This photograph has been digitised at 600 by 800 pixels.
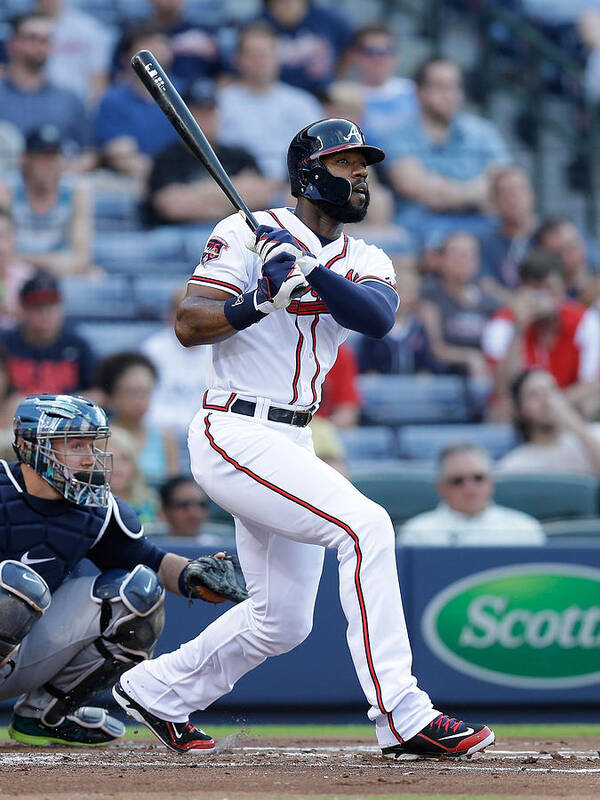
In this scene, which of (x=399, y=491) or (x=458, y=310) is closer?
(x=399, y=491)

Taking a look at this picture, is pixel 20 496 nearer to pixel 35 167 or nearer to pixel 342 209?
pixel 342 209

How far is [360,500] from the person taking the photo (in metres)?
3.79

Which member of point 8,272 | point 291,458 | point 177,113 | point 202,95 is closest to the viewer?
point 291,458

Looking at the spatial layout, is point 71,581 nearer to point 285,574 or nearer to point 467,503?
point 285,574

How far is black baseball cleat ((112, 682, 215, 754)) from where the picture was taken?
13.8 feet

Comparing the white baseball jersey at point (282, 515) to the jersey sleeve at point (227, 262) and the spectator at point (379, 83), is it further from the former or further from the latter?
the spectator at point (379, 83)

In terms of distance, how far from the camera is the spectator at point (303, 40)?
10.5 metres

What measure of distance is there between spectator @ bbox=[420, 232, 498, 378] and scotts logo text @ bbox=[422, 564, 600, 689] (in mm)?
2670

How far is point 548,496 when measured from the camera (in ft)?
23.0

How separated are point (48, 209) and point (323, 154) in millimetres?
5228

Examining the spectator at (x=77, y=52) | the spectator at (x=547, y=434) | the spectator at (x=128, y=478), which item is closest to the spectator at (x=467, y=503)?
the spectator at (x=547, y=434)

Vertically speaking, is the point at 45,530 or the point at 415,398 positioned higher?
the point at 415,398

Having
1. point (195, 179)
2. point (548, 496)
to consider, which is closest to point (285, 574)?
point (548, 496)

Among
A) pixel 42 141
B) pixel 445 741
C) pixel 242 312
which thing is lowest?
pixel 445 741
